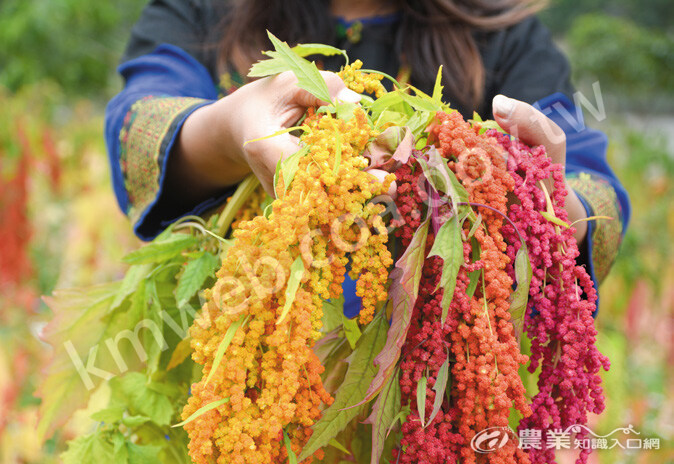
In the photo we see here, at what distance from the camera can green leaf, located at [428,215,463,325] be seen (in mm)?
475

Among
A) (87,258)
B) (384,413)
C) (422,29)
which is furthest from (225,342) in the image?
(87,258)

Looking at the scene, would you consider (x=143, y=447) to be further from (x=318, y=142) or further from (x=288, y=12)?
(x=288, y=12)

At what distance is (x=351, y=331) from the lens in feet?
1.81

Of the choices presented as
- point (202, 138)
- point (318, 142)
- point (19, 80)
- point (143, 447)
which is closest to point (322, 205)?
point (318, 142)

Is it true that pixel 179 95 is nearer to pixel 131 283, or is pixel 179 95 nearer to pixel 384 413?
pixel 131 283

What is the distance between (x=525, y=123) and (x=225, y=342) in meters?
0.33

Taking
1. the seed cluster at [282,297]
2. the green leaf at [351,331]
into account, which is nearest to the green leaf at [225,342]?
the seed cluster at [282,297]

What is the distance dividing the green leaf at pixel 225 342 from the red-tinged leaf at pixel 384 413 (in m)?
0.14

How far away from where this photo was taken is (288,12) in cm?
108

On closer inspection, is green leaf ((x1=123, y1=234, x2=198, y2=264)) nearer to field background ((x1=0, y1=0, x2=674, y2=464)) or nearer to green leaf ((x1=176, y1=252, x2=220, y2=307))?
green leaf ((x1=176, y1=252, x2=220, y2=307))

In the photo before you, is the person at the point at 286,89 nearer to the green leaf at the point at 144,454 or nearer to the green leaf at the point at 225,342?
the green leaf at the point at 225,342

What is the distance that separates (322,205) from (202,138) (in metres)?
0.28

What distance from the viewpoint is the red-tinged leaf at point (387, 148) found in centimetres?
51

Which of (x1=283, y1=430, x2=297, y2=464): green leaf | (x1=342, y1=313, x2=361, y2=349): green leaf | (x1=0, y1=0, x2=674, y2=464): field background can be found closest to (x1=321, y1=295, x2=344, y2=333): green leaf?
(x1=342, y1=313, x2=361, y2=349): green leaf
